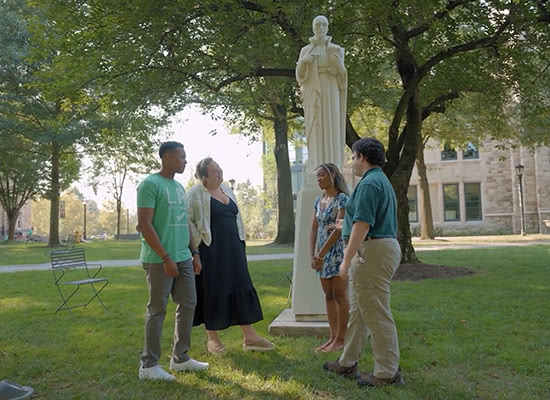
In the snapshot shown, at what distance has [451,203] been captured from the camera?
1572 inches

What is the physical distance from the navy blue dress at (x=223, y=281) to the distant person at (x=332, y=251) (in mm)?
794

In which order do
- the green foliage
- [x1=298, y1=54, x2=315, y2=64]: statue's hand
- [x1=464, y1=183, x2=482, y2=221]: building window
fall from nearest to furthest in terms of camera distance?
[x1=298, y1=54, x2=315, y2=64]: statue's hand, [x1=464, y1=183, x2=482, y2=221]: building window, the green foliage

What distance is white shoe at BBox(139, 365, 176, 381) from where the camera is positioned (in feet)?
14.2

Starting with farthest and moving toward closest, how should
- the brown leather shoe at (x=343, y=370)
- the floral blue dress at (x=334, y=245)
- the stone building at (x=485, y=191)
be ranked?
1. the stone building at (x=485, y=191)
2. the floral blue dress at (x=334, y=245)
3. the brown leather shoe at (x=343, y=370)

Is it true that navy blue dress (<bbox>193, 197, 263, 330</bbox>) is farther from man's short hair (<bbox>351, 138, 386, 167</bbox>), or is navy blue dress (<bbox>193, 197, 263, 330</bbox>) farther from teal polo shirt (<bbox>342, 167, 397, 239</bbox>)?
man's short hair (<bbox>351, 138, 386, 167</bbox>)

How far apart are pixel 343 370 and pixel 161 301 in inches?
65.3

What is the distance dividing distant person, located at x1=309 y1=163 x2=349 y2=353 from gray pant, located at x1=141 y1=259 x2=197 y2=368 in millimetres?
1307

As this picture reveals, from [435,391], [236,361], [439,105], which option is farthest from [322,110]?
[439,105]

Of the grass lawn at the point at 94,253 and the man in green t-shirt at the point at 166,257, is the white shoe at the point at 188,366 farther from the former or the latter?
the grass lawn at the point at 94,253

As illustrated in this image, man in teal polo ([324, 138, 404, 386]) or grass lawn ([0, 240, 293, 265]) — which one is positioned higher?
man in teal polo ([324, 138, 404, 386])

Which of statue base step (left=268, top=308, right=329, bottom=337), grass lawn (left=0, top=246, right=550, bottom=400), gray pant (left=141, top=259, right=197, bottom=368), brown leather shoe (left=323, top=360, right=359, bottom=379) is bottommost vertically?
grass lawn (left=0, top=246, right=550, bottom=400)

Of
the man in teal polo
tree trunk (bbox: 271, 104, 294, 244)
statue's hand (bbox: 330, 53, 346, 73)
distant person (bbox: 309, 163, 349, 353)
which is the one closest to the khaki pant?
the man in teal polo

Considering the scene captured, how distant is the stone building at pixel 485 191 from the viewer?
1417 inches

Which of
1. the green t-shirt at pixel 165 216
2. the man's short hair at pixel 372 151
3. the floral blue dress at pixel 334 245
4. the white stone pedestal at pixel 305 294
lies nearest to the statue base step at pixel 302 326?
the white stone pedestal at pixel 305 294
